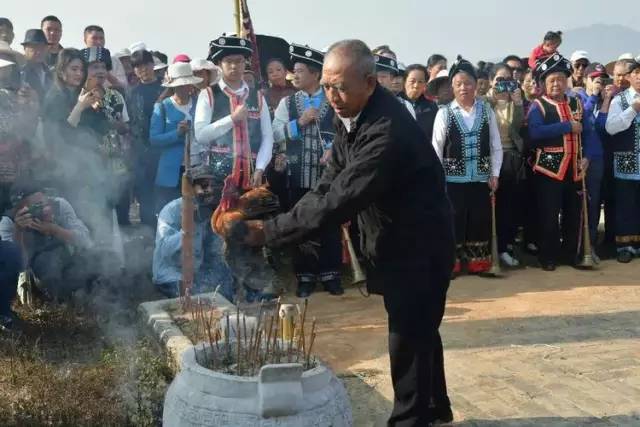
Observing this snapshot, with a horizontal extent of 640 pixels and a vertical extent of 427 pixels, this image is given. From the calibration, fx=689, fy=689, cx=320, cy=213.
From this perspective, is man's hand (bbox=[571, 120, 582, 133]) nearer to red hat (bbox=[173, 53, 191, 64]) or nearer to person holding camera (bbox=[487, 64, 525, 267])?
person holding camera (bbox=[487, 64, 525, 267])

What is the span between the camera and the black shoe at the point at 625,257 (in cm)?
834

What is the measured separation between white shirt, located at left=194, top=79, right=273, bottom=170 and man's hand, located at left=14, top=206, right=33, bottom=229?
1670mm

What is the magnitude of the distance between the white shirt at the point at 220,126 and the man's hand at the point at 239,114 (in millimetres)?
46

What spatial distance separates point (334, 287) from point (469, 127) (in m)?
2.28

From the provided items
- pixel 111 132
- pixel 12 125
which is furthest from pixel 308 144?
pixel 12 125

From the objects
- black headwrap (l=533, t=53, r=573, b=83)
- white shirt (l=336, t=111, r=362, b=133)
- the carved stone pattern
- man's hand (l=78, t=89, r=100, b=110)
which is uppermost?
black headwrap (l=533, t=53, r=573, b=83)

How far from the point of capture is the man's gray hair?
3.22 meters

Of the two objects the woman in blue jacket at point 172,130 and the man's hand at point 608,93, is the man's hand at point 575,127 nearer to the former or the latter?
the man's hand at point 608,93

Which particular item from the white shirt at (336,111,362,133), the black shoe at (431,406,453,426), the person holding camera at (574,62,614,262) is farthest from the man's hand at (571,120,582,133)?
the white shirt at (336,111,362,133)

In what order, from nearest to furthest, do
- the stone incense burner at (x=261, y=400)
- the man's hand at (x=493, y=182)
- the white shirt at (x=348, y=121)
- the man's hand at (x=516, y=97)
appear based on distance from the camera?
the stone incense burner at (x=261, y=400), the white shirt at (x=348, y=121), the man's hand at (x=493, y=182), the man's hand at (x=516, y=97)

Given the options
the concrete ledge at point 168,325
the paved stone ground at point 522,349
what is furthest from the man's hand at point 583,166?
the concrete ledge at point 168,325

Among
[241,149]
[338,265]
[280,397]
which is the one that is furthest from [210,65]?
[280,397]

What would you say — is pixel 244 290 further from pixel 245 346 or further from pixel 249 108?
pixel 245 346

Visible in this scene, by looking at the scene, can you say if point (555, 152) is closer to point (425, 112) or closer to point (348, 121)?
point (425, 112)
